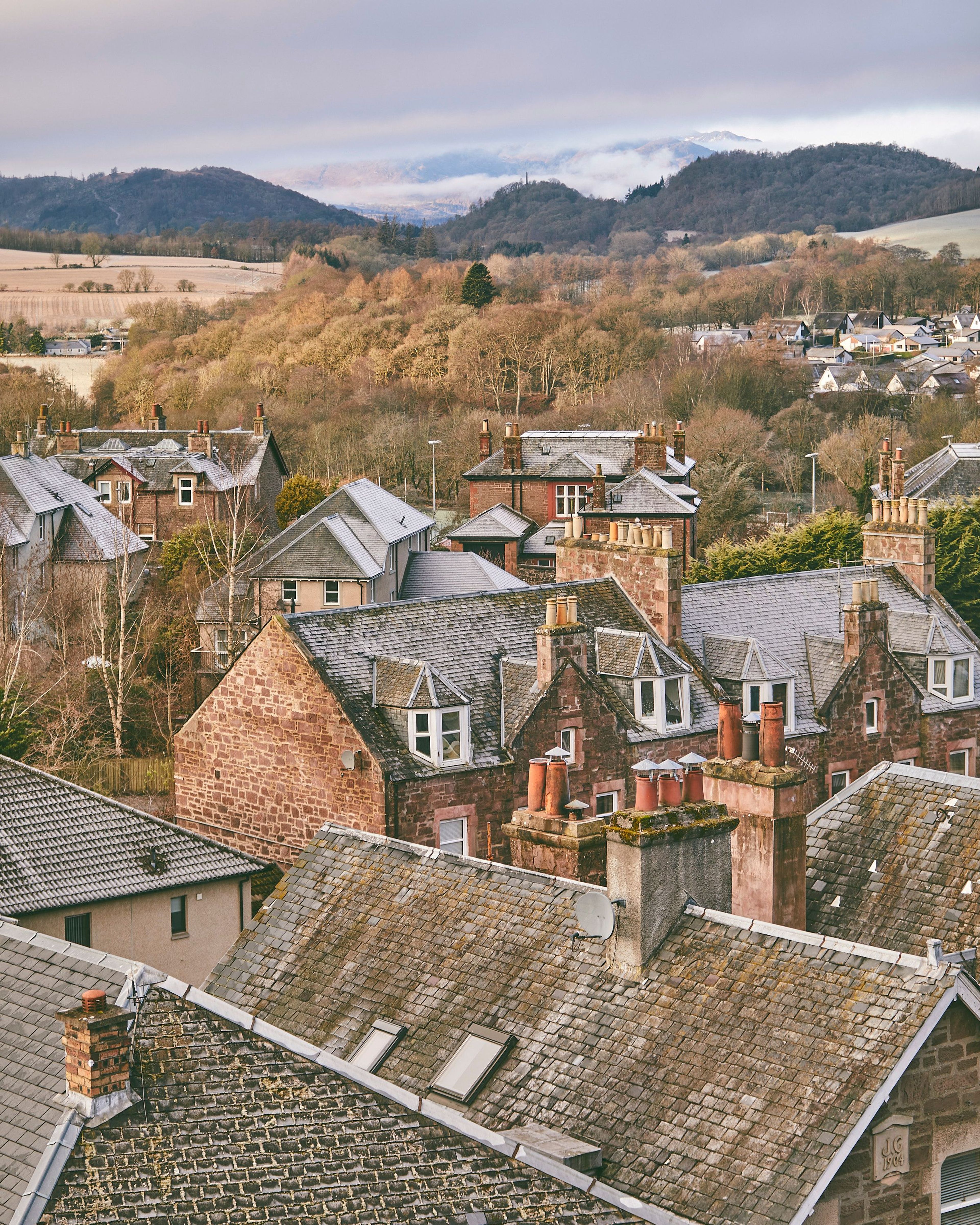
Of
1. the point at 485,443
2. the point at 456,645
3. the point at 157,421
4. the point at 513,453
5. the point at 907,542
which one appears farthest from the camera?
the point at 157,421

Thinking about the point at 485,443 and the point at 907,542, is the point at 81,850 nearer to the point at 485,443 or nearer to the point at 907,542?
the point at 907,542

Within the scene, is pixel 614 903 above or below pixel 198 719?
above

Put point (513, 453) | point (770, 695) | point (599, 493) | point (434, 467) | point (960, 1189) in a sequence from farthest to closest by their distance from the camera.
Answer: point (434, 467) < point (513, 453) < point (599, 493) < point (770, 695) < point (960, 1189)

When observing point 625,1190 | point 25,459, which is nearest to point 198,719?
point 625,1190

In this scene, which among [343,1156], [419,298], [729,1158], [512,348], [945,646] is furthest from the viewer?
[419,298]

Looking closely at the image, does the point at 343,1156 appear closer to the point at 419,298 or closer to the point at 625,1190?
the point at 625,1190

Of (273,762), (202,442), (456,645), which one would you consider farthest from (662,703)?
(202,442)
